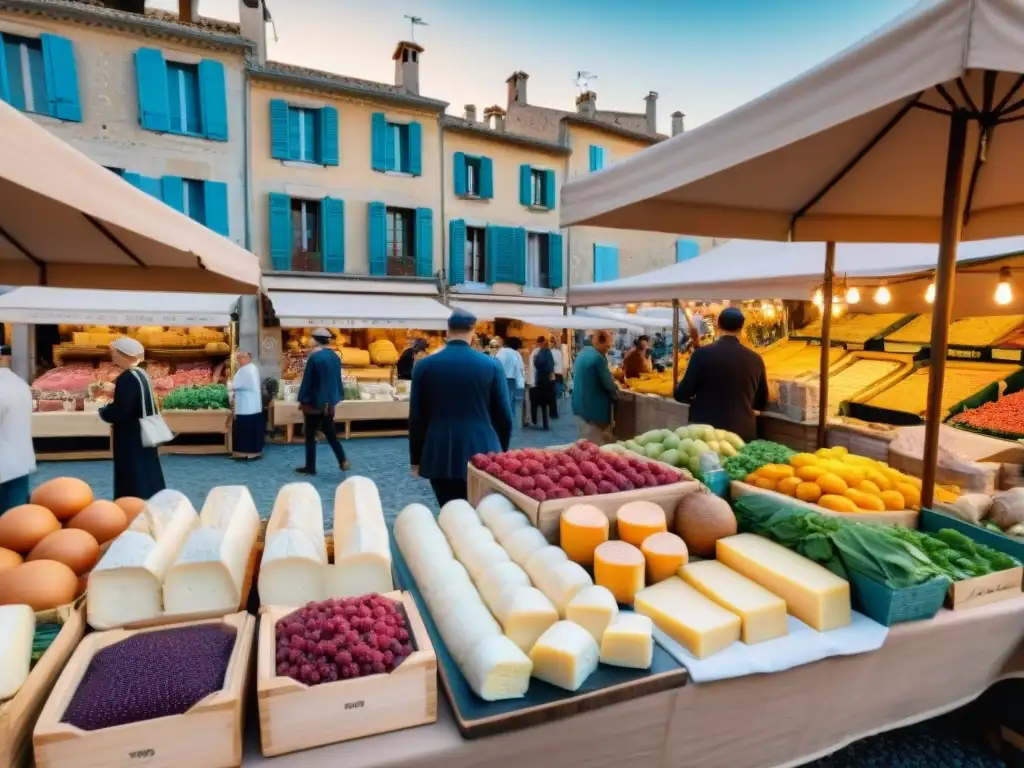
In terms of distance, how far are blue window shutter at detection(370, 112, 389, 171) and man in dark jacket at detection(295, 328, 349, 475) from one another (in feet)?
29.3

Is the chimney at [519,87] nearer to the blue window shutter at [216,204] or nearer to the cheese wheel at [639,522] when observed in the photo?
the blue window shutter at [216,204]

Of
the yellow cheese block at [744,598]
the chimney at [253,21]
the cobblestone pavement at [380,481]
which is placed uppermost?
the chimney at [253,21]

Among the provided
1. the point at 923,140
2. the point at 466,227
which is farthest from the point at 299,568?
the point at 466,227

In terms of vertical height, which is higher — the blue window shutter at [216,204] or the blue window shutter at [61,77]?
the blue window shutter at [61,77]

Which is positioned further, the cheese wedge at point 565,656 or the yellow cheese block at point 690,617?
the yellow cheese block at point 690,617

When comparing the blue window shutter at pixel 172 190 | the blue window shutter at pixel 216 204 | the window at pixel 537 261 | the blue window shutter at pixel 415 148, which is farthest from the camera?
the window at pixel 537 261

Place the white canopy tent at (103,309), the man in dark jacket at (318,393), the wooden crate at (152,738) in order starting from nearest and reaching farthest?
the wooden crate at (152,738) < the man in dark jacket at (318,393) < the white canopy tent at (103,309)

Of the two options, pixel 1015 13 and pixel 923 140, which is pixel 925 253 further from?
pixel 1015 13

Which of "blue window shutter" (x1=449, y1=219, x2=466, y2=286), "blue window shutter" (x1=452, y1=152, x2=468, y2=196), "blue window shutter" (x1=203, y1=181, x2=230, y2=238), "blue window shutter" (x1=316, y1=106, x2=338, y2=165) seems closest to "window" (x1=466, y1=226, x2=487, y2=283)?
"blue window shutter" (x1=449, y1=219, x2=466, y2=286)

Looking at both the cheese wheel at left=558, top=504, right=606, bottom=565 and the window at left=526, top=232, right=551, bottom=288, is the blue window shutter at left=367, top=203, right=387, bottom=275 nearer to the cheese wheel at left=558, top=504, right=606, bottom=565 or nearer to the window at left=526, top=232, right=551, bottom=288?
the window at left=526, top=232, right=551, bottom=288

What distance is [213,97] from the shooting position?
1291 centimetres

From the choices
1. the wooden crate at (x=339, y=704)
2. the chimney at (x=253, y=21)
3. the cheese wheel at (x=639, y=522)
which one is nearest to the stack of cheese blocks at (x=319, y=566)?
the wooden crate at (x=339, y=704)

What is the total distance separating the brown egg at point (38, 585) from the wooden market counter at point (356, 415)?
7.79m

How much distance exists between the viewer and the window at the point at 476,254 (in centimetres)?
1686
